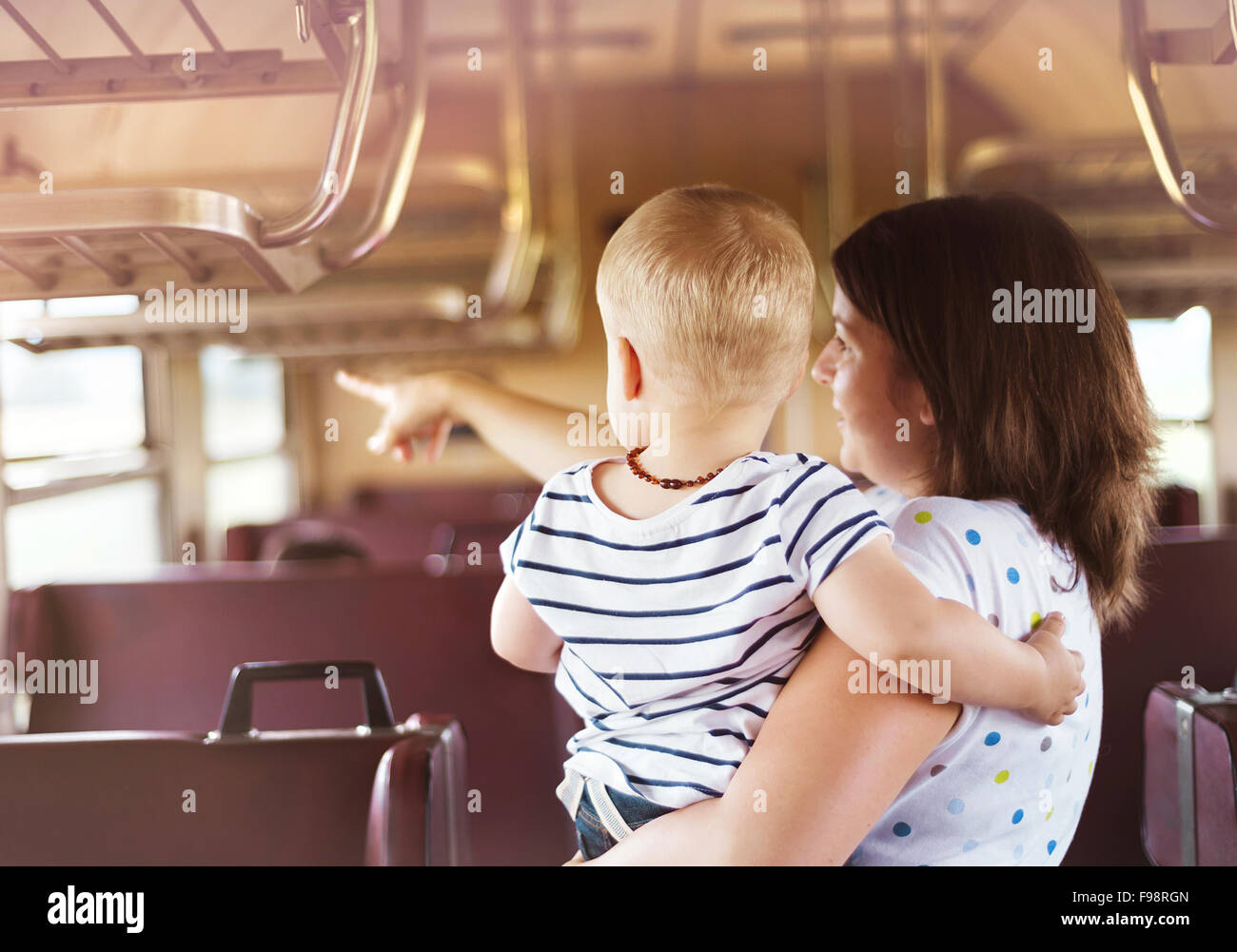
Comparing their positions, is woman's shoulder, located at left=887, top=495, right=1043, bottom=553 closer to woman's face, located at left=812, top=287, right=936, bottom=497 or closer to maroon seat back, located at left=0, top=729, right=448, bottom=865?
woman's face, located at left=812, top=287, right=936, bottom=497

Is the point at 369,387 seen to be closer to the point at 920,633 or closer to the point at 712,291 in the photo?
the point at 712,291

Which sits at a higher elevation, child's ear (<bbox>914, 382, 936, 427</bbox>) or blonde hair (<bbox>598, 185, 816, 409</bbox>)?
blonde hair (<bbox>598, 185, 816, 409</bbox>)

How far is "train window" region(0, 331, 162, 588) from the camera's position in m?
1.55

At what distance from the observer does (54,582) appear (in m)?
1.41

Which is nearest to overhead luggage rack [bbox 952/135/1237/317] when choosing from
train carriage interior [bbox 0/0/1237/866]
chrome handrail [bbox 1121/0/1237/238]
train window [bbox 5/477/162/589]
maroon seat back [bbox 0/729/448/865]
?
train carriage interior [bbox 0/0/1237/866]

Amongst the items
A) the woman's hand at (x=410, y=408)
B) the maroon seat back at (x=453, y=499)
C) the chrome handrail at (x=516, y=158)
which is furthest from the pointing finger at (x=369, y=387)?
the maroon seat back at (x=453, y=499)

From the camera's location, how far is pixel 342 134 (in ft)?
2.20

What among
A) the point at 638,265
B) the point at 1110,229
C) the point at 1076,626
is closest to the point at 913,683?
the point at 1076,626

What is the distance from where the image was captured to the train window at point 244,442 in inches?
120

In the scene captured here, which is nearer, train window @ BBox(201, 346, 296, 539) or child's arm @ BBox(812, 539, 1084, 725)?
child's arm @ BBox(812, 539, 1084, 725)

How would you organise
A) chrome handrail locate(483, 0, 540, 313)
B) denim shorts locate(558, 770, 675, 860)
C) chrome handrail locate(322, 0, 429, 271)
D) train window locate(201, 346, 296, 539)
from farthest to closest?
train window locate(201, 346, 296, 539) → chrome handrail locate(483, 0, 540, 313) → chrome handrail locate(322, 0, 429, 271) → denim shorts locate(558, 770, 675, 860)

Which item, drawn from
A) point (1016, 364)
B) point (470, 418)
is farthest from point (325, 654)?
point (1016, 364)

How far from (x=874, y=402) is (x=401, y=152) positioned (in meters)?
0.41
